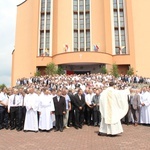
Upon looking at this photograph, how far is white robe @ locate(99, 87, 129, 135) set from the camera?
28.1 ft

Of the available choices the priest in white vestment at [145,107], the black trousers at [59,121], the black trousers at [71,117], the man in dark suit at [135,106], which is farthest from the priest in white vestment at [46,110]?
the priest in white vestment at [145,107]

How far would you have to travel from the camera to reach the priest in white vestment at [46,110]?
32.9 feet

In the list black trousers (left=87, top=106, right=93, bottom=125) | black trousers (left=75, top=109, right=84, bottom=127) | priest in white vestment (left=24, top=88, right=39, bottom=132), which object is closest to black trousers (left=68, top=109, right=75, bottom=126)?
black trousers (left=75, top=109, right=84, bottom=127)

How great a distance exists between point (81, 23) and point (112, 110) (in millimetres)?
33944

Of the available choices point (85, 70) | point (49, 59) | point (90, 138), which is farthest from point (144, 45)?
point (90, 138)

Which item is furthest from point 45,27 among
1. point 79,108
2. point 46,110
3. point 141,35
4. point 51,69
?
point 46,110

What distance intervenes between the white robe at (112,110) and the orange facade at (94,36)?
2620cm

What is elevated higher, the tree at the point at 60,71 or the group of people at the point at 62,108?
the tree at the point at 60,71

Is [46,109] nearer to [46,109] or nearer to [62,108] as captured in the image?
[46,109]

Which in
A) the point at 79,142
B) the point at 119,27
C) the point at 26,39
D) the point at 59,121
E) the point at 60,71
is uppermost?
the point at 119,27

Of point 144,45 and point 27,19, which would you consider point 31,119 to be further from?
point 27,19

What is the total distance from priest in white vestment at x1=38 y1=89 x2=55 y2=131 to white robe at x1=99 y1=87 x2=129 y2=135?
2.65 meters

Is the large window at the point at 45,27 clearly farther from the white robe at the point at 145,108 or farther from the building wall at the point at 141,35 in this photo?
the white robe at the point at 145,108

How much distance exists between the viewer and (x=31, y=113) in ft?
33.3
